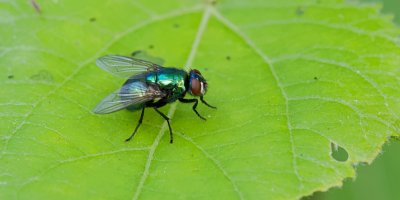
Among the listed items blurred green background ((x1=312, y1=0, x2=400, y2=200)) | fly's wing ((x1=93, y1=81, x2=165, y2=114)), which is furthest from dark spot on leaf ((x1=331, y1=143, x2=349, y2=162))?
blurred green background ((x1=312, y1=0, x2=400, y2=200))

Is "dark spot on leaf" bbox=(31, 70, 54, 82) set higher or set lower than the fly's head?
lower

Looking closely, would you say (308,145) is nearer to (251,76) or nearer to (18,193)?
(251,76)

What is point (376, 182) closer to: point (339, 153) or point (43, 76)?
point (339, 153)

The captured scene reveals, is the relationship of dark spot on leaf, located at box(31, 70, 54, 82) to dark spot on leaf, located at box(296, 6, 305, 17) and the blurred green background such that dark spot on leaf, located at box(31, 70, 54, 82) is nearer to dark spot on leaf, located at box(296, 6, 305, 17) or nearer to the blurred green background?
dark spot on leaf, located at box(296, 6, 305, 17)

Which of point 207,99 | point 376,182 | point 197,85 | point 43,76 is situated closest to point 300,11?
point 207,99

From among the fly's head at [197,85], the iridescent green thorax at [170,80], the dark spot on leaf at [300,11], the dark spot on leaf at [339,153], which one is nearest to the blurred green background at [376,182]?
the dark spot on leaf at [300,11]

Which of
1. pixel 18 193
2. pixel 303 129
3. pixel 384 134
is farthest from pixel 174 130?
pixel 384 134

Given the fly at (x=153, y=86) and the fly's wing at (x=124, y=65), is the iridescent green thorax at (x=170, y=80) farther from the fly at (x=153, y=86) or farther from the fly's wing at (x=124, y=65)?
the fly's wing at (x=124, y=65)
